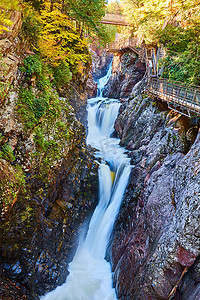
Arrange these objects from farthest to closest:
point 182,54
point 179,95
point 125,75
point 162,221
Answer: point 125,75 → point 182,54 → point 179,95 → point 162,221

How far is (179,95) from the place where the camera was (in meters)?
10.9

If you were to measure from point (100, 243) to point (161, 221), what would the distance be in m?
5.71

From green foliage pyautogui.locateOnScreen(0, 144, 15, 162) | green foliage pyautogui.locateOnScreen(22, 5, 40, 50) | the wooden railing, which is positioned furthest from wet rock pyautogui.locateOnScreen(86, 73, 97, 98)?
green foliage pyautogui.locateOnScreen(0, 144, 15, 162)

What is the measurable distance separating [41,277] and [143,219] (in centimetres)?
498

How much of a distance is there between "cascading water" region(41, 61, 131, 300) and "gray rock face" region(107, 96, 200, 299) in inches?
25.6

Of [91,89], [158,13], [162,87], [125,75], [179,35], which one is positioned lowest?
[162,87]

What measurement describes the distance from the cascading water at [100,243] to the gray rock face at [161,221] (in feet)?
2.13

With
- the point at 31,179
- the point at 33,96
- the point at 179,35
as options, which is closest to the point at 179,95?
the point at 179,35

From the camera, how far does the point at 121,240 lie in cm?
988

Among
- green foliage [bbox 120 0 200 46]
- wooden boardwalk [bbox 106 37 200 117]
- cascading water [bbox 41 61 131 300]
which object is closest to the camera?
cascading water [bbox 41 61 131 300]

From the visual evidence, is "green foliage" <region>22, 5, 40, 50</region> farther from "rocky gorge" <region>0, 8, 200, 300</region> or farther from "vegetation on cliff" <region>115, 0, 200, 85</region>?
"vegetation on cliff" <region>115, 0, 200, 85</region>

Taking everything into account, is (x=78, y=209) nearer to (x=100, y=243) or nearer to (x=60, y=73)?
(x=100, y=243)

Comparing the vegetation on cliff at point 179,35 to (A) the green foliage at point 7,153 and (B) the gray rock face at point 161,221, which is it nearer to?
(B) the gray rock face at point 161,221

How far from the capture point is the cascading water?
8791 mm
